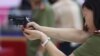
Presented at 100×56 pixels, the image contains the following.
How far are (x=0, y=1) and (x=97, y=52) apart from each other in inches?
184

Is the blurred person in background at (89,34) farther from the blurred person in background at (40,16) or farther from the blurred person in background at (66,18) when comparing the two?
the blurred person in background at (66,18)

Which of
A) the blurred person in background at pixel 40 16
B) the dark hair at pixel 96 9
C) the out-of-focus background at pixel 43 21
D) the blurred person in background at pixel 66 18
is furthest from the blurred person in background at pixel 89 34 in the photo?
the blurred person in background at pixel 66 18

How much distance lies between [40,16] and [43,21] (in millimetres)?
66

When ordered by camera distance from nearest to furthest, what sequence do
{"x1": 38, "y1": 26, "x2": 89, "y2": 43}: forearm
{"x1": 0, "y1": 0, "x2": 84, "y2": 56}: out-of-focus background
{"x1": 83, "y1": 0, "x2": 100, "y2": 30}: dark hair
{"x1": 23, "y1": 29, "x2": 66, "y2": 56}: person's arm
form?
{"x1": 83, "y1": 0, "x2": 100, "y2": 30}: dark hair → {"x1": 23, "y1": 29, "x2": 66, "y2": 56}: person's arm → {"x1": 38, "y1": 26, "x2": 89, "y2": 43}: forearm → {"x1": 0, "y1": 0, "x2": 84, "y2": 56}: out-of-focus background

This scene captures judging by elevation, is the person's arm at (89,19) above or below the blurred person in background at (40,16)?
above

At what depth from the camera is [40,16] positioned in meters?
4.98

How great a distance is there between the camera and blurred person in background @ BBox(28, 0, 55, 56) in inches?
191

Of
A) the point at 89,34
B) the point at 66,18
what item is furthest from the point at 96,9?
the point at 66,18

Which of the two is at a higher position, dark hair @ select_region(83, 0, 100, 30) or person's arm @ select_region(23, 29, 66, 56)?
dark hair @ select_region(83, 0, 100, 30)

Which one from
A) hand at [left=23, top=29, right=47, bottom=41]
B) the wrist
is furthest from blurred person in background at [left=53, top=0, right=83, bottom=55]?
the wrist

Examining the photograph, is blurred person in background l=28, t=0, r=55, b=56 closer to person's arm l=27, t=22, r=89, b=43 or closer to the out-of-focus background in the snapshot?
the out-of-focus background

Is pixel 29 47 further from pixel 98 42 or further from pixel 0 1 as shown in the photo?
pixel 0 1

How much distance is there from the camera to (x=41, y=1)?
16.9ft

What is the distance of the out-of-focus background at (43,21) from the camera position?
509 centimetres
